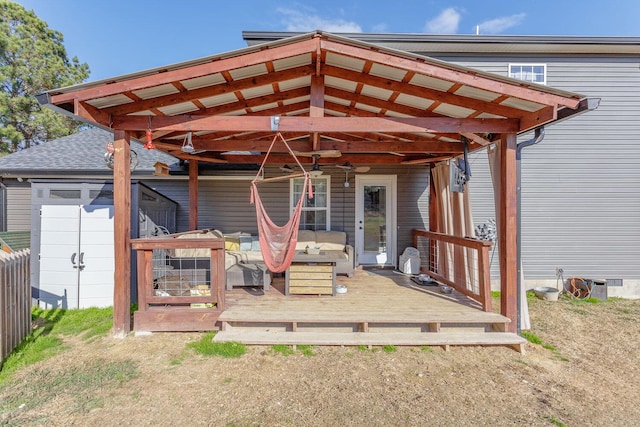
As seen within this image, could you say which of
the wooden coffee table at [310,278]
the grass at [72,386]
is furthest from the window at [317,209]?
the grass at [72,386]

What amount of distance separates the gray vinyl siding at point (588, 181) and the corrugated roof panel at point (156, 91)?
21.9 feet

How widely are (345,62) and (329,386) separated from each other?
345cm

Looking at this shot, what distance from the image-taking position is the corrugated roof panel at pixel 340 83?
12.9 ft

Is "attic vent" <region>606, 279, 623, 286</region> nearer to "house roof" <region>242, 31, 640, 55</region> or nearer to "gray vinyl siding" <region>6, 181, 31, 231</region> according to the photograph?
"house roof" <region>242, 31, 640, 55</region>

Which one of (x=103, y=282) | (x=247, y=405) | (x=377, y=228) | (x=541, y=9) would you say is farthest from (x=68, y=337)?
(x=541, y=9)

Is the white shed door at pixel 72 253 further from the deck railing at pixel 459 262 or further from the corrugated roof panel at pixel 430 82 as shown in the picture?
the deck railing at pixel 459 262

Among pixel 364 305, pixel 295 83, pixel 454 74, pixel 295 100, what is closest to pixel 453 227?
pixel 364 305

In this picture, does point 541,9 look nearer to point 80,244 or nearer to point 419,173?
point 419,173

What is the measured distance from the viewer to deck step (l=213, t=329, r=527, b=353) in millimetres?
3518

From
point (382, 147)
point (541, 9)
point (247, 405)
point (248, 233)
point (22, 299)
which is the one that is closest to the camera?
point (247, 405)

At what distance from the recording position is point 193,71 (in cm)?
328

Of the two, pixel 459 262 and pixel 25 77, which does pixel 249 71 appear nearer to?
pixel 459 262

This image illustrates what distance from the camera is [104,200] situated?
523 cm

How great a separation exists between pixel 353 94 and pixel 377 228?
337 centimetres
